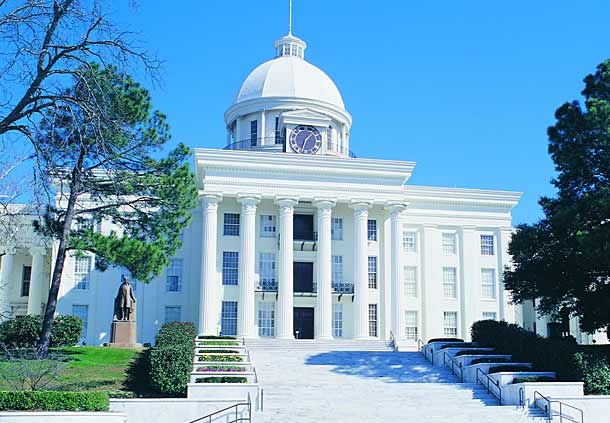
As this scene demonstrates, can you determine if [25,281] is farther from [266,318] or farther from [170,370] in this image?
[170,370]

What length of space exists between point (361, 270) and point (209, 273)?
8.63 m

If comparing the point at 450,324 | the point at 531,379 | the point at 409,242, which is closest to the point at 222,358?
the point at 531,379

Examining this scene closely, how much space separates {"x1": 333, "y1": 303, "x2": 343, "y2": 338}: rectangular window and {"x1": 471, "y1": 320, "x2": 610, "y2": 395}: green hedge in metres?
11.3

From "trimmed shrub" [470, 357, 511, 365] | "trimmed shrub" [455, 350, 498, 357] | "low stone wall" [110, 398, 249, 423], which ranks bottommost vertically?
"low stone wall" [110, 398, 249, 423]

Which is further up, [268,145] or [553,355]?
[268,145]

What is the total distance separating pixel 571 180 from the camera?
29.9 meters

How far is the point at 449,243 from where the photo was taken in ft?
160

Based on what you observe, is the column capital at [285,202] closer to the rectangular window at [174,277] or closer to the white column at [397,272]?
the white column at [397,272]

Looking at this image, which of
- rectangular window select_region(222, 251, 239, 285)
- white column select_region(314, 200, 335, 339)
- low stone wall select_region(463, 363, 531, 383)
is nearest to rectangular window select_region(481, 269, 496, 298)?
white column select_region(314, 200, 335, 339)

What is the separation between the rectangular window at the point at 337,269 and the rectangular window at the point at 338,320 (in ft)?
4.76

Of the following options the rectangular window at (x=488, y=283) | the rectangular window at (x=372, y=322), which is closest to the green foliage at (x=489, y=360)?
the rectangular window at (x=372, y=322)

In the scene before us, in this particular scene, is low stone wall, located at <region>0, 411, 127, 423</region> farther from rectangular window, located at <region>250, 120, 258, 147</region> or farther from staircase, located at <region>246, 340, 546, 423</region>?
rectangular window, located at <region>250, 120, 258, 147</region>

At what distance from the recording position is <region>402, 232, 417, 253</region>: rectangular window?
4809 centimetres

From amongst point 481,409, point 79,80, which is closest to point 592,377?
point 481,409
